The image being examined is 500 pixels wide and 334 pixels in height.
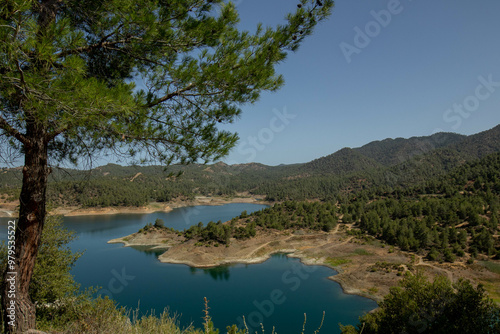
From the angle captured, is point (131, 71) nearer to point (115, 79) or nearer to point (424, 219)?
point (115, 79)

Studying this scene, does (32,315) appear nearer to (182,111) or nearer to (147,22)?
(182,111)

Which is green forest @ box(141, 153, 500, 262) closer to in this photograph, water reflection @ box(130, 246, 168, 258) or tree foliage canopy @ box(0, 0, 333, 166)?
water reflection @ box(130, 246, 168, 258)

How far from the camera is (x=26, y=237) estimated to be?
12.1 ft

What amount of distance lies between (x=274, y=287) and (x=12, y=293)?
2709 centimetres

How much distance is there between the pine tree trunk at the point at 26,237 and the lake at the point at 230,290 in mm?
14623

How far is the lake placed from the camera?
21670 millimetres

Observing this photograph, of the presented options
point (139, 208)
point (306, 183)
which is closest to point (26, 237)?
point (139, 208)

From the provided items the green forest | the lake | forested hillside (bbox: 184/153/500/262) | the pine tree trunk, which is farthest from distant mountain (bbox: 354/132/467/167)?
the pine tree trunk

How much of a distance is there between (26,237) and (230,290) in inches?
1021

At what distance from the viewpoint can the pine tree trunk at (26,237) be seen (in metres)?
3.62

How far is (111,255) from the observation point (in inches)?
1487

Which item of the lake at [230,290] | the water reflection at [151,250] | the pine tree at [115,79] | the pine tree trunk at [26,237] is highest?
the pine tree at [115,79]

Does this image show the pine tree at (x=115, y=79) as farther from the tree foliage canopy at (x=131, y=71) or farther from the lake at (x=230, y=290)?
the lake at (x=230, y=290)

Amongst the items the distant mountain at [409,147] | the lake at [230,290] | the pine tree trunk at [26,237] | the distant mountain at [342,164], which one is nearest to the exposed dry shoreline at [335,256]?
the lake at [230,290]
